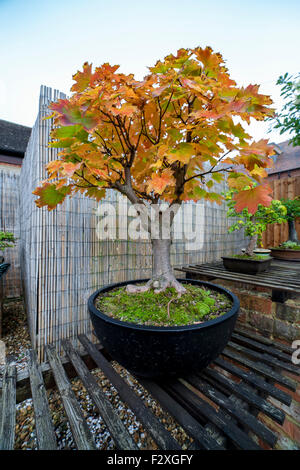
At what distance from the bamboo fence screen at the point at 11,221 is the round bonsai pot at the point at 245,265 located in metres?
3.12

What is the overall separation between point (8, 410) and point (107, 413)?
0.42 m

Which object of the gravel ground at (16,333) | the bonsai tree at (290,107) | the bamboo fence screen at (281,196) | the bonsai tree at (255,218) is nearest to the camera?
the gravel ground at (16,333)

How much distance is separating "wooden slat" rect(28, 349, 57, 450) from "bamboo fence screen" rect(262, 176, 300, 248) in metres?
3.82

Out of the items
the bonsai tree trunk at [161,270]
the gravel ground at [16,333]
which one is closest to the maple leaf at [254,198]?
the bonsai tree trunk at [161,270]

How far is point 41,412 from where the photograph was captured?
73cm

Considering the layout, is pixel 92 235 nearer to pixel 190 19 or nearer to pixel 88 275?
pixel 88 275

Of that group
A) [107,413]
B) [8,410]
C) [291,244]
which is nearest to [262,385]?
[107,413]

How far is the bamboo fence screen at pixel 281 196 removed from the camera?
3252mm

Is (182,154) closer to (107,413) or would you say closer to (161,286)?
(161,286)

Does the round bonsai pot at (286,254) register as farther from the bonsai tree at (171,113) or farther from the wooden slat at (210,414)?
the wooden slat at (210,414)

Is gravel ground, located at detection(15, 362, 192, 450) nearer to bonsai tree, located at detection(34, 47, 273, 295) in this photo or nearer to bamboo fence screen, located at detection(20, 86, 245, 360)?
bamboo fence screen, located at detection(20, 86, 245, 360)

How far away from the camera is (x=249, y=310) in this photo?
5.12ft

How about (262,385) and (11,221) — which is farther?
(11,221)

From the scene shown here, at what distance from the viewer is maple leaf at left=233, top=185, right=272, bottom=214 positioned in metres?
0.72
